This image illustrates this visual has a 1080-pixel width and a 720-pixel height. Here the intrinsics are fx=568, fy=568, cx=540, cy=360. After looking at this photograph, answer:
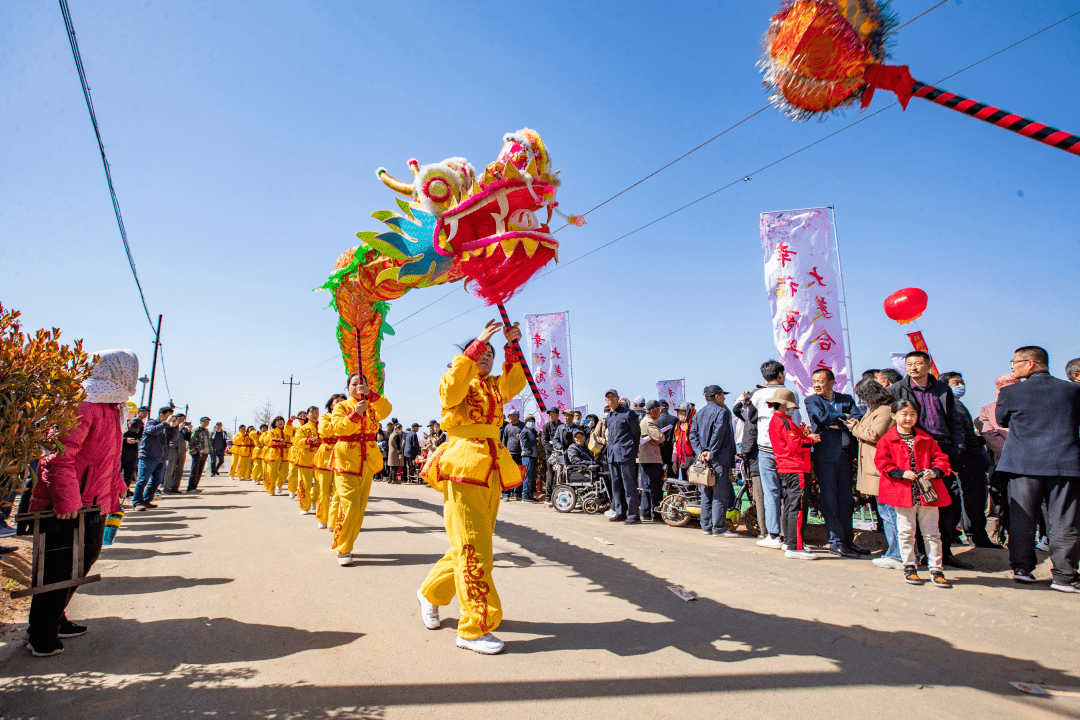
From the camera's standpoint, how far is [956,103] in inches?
89.9

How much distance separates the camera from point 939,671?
2.95 m

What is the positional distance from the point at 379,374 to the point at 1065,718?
6362mm

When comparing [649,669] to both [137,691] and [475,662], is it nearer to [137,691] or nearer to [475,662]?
[475,662]

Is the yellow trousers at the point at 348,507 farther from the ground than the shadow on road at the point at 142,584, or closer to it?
farther from the ground

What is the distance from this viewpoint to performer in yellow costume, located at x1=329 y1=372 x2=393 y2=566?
18.9 feet

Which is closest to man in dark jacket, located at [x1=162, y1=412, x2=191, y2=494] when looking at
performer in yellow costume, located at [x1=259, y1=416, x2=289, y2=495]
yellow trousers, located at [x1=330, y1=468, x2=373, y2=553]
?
performer in yellow costume, located at [x1=259, y1=416, x2=289, y2=495]

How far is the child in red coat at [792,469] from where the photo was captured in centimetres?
582

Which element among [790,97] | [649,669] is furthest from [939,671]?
[790,97]

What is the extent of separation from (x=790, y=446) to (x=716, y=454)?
1.40m

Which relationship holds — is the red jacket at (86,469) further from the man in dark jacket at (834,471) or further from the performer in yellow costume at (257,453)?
the performer in yellow costume at (257,453)

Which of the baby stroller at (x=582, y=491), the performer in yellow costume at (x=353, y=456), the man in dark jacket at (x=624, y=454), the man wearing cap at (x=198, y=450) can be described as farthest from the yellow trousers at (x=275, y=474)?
the man in dark jacket at (x=624, y=454)

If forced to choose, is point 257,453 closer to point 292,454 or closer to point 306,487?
point 292,454

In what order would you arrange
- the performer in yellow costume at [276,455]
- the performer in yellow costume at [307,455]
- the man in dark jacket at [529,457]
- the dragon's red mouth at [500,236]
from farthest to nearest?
the performer in yellow costume at [276,455]
the man in dark jacket at [529,457]
the performer in yellow costume at [307,455]
the dragon's red mouth at [500,236]

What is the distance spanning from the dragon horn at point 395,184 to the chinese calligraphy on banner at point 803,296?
5.48 meters
